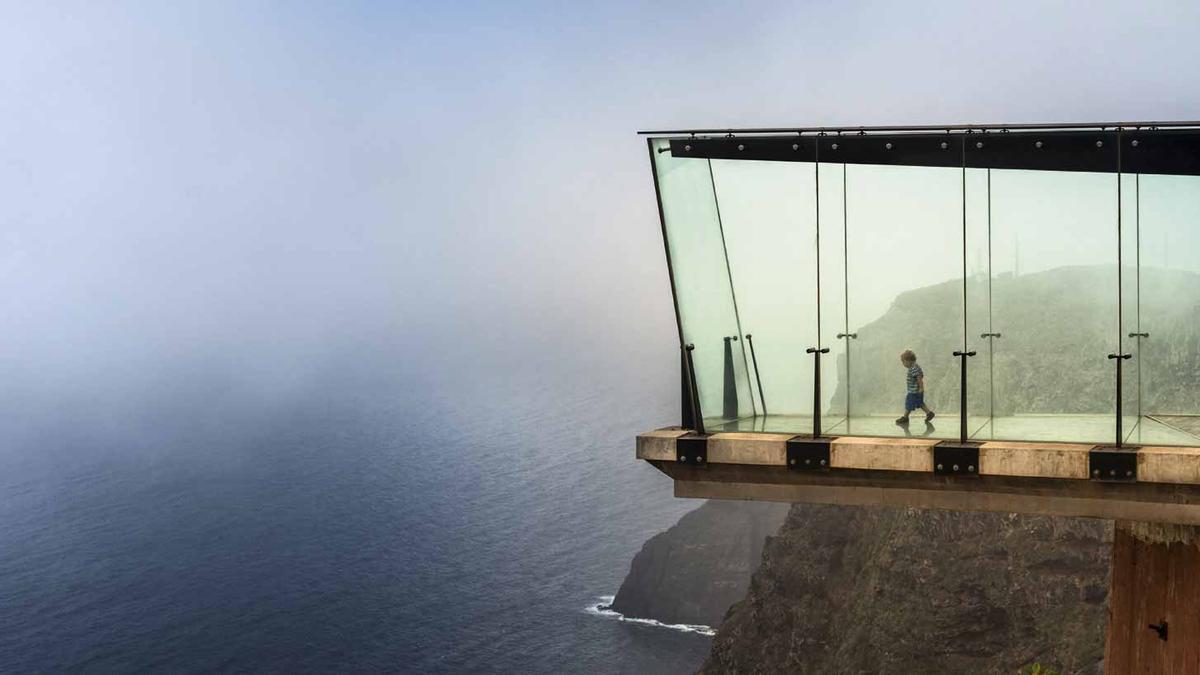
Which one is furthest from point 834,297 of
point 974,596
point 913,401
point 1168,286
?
point 974,596

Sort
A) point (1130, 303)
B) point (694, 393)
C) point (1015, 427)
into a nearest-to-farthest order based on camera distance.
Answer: point (1130, 303) < point (1015, 427) < point (694, 393)

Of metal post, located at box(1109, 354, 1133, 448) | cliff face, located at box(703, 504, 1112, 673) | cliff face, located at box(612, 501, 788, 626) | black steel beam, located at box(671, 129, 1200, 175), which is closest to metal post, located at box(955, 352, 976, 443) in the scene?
metal post, located at box(1109, 354, 1133, 448)

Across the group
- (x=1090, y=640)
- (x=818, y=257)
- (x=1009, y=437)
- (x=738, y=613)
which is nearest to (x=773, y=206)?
(x=818, y=257)

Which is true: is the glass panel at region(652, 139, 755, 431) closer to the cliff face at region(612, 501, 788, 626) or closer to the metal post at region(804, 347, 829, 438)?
the metal post at region(804, 347, 829, 438)

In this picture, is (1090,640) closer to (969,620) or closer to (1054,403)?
(969,620)

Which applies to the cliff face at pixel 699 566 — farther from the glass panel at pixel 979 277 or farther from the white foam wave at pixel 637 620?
the glass panel at pixel 979 277

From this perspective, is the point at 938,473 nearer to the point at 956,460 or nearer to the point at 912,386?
the point at 956,460
